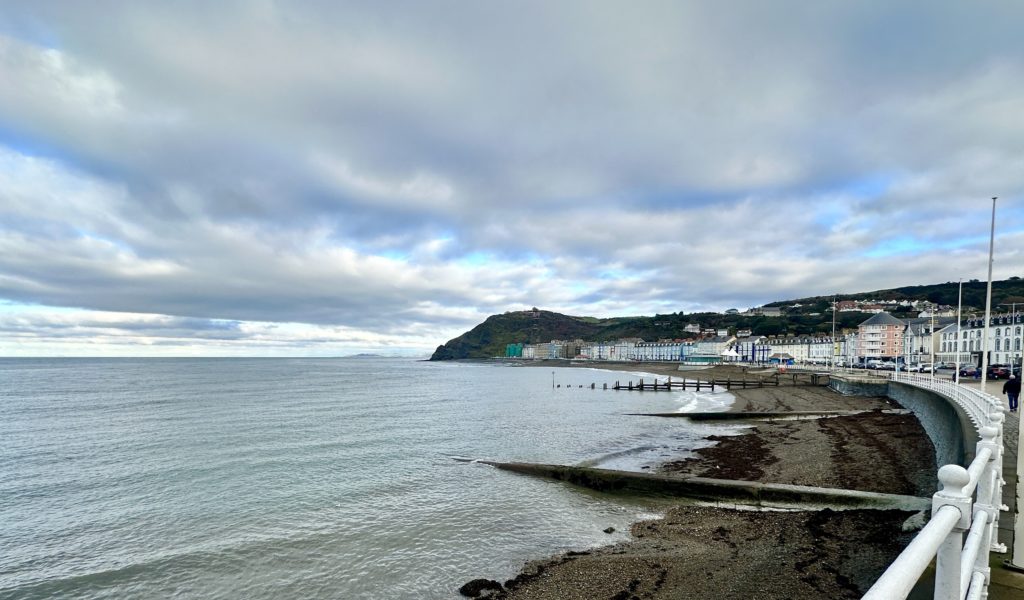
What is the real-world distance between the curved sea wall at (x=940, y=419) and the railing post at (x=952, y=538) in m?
8.92

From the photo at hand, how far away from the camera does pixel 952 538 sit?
9.51ft

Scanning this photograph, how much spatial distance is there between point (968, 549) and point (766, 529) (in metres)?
11.9

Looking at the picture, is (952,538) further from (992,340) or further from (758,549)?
(992,340)

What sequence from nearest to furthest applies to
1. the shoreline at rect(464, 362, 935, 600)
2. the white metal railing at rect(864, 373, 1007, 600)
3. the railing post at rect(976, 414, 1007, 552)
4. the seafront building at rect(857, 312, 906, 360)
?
the white metal railing at rect(864, 373, 1007, 600) → the railing post at rect(976, 414, 1007, 552) → the shoreline at rect(464, 362, 935, 600) → the seafront building at rect(857, 312, 906, 360)

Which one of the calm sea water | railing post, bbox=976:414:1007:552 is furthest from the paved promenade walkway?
the calm sea water

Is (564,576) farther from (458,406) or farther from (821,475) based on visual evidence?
(458,406)

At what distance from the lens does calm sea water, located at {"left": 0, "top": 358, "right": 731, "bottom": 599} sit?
13.1 metres

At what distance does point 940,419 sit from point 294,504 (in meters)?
25.2

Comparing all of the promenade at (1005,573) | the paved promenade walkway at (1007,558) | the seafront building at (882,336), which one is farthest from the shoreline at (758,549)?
the seafront building at (882,336)

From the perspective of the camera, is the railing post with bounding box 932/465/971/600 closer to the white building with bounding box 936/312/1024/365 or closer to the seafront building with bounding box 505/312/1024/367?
the seafront building with bounding box 505/312/1024/367

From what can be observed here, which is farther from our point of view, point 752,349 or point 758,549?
point 752,349

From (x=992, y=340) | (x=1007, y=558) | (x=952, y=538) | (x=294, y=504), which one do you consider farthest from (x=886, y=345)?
(x=952, y=538)

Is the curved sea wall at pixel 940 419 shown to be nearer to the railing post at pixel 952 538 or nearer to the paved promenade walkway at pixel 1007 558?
the paved promenade walkway at pixel 1007 558

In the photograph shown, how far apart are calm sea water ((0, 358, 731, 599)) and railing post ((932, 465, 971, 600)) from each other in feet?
35.9
